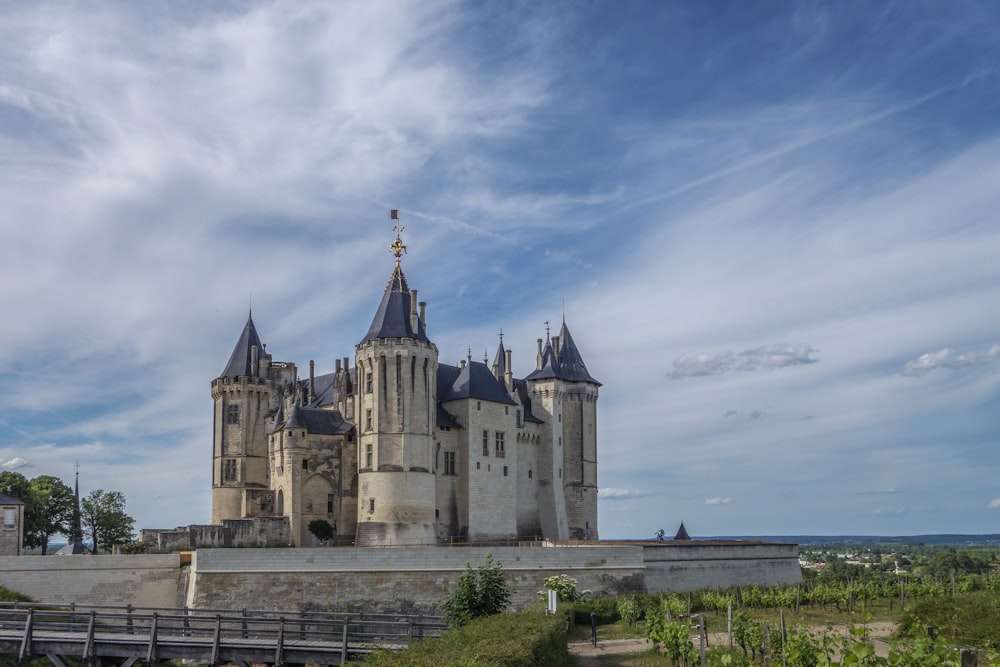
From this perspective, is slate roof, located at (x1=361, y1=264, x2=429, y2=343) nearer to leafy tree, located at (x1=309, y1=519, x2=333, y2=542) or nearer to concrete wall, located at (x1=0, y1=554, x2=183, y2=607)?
leafy tree, located at (x1=309, y1=519, x2=333, y2=542)

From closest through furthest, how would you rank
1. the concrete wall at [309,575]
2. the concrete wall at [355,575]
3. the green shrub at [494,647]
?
the green shrub at [494,647]
the concrete wall at [309,575]
the concrete wall at [355,575]

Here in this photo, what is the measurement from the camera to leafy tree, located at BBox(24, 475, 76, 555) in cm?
5266

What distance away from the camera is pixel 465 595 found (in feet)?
85.6

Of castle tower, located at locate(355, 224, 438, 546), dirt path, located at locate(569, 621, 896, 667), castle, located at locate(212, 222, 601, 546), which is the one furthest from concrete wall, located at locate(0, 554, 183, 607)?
dirt path, located at locate(569, 621, 896, 667)

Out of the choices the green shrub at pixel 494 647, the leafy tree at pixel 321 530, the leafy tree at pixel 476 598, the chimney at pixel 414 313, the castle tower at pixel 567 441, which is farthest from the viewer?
the castle tower at pixel 567 441

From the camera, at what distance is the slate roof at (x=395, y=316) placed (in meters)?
49.7

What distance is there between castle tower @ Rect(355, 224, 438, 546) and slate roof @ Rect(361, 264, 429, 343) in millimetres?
52

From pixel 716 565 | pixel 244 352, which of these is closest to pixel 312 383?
pixel 244 352

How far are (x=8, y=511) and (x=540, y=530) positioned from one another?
28.4 m

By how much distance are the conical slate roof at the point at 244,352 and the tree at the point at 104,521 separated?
1008cm

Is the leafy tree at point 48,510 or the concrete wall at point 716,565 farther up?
the leafy tree at point 48,510

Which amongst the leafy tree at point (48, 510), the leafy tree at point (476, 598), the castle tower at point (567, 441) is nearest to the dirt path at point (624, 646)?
the leafy tree at point (476, 598)

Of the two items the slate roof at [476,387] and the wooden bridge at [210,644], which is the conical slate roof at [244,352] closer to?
the slate roof at [476,387]

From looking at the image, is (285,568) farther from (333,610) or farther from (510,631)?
(510,631)
